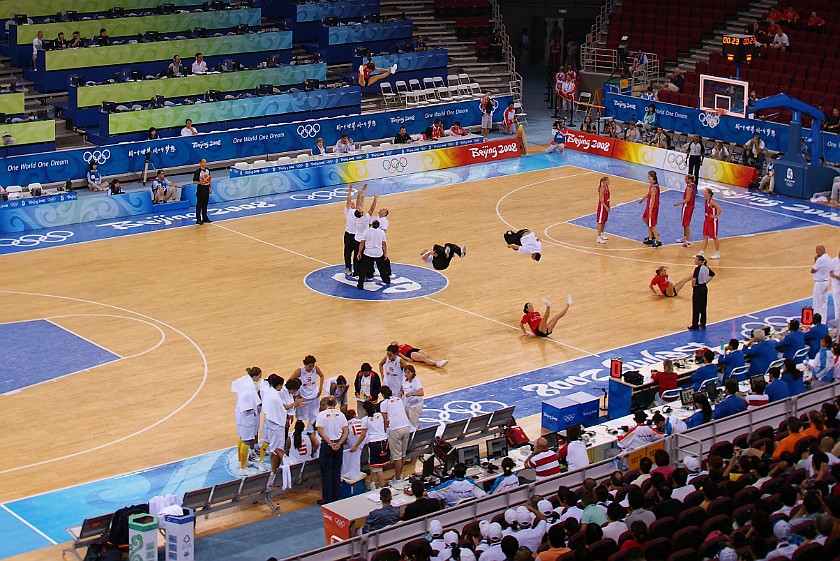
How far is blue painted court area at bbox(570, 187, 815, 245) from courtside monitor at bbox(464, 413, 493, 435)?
45.8 ft

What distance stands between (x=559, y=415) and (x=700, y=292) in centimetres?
655

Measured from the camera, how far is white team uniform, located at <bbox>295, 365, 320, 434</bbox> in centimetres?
2041

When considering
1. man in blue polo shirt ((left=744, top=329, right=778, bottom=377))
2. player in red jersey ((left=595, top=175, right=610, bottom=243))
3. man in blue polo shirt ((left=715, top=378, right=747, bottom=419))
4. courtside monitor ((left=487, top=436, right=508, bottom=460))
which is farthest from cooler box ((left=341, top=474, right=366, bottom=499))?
player in red jersey ((left=595, top=175, right=610, bottom=243))

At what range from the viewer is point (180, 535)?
662 inches

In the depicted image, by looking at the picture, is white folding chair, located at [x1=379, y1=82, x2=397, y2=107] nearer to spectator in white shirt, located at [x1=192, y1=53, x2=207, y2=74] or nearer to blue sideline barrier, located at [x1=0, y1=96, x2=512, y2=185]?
blue sideline barrier, located at [x1=0, y1=96, x2=512, y2=185]

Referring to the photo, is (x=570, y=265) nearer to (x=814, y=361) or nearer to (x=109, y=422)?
(x=814, y=361)

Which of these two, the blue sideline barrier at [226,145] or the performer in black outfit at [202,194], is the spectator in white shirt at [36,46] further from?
the performer in black outfit at [202,194]

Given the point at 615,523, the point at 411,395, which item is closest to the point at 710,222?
the point at 411,395

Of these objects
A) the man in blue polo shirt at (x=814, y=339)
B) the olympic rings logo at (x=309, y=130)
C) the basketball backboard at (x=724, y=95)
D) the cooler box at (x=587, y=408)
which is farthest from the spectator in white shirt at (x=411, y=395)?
the basketball backboard at (x=724, y=95)

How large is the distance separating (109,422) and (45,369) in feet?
10.3

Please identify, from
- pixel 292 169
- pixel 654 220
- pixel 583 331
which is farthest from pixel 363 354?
pixel 292 169

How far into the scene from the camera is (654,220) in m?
32.8

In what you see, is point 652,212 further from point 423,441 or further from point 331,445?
point 331,445

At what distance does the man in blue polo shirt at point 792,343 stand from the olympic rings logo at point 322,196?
18.1 meters
